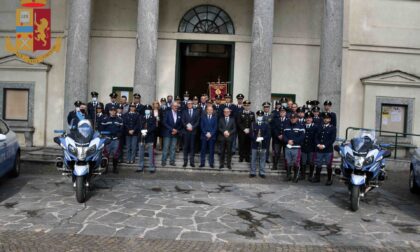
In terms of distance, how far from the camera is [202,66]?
751 inches

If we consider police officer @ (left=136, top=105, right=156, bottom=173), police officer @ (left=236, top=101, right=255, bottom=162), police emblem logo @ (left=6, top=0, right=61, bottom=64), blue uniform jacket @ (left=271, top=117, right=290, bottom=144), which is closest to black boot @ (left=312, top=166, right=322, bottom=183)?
blue uniform jacket @ (left=271, top=117, right=290, bottom=144)

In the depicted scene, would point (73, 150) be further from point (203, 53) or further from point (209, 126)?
point (203, 53)

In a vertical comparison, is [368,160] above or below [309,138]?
below

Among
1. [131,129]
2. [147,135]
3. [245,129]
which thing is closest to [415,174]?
[245,129]

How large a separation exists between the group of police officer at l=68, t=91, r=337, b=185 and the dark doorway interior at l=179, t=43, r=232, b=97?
5.36 meters

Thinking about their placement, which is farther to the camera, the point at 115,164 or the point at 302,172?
the point at 302,172

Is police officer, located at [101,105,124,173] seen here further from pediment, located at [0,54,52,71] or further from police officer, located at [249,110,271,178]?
pediment, located at [0,54,52,71]

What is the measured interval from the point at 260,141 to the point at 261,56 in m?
3.34

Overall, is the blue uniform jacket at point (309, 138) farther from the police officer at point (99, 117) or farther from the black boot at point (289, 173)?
the police officer at point (99, 117)

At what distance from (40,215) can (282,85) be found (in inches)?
484

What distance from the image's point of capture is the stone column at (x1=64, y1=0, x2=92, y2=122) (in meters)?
14.5

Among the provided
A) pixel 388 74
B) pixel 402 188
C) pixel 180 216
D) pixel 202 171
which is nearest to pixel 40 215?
pixel 180 216

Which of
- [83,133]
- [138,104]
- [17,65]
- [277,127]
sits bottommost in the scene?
[83,133]

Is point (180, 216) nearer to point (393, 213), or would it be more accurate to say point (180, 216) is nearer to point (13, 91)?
point (393, 213)
